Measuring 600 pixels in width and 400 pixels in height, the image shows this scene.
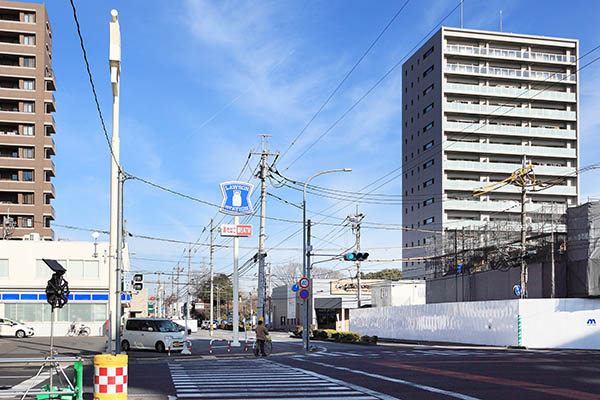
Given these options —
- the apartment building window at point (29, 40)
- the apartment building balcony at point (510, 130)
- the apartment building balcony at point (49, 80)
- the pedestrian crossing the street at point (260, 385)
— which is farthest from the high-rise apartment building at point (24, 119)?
→ the pedestrian crossing the street at point (260, 385)

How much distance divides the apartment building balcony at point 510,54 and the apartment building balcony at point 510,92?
434 centimetres

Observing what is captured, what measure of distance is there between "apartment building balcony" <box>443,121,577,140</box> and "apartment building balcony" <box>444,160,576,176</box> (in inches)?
175

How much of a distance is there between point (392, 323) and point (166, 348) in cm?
→ 2903

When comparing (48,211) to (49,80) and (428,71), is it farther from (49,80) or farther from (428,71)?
(428,71)

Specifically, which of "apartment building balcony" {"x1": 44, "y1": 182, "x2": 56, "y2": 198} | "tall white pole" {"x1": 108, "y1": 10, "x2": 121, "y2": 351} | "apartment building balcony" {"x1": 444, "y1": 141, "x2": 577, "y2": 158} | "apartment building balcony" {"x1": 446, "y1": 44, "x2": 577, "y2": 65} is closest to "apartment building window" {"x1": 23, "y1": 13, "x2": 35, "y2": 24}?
"apartment building balcony" {"x1": 44, "y1": 182, "x2": 56, "y2": 198}

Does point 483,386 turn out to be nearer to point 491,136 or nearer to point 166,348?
point 166,348

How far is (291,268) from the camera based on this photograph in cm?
15050

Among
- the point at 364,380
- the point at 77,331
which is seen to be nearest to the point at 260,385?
the point at 364,380

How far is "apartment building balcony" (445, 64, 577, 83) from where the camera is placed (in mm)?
92750

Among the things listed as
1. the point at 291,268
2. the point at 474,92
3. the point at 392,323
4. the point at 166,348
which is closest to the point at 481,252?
the point at 392,323

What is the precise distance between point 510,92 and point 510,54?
5.48m

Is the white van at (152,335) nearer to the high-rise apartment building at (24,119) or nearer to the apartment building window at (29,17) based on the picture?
the high-rise apartment building at (24,119)

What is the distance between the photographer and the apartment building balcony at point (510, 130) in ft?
303

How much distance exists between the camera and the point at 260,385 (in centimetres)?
1720
